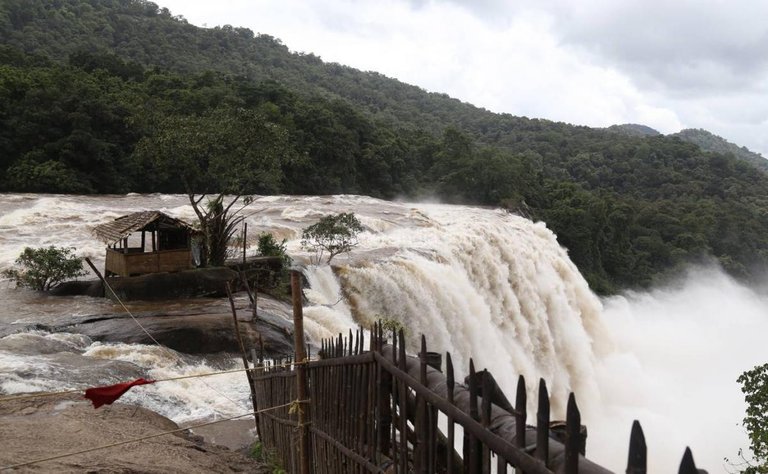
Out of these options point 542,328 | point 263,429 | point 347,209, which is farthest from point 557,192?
point 263,429

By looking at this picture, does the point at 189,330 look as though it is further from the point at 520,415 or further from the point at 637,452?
the point at 637,452

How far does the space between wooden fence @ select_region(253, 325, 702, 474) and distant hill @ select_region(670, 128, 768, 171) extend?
135 meters

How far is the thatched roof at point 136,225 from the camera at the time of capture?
11.8 meters

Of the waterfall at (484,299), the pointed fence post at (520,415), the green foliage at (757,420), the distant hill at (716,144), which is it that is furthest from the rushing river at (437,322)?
the distant hill at (716,144)

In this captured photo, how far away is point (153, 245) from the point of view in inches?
480

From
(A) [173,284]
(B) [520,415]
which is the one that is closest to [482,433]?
(B) [520,415]

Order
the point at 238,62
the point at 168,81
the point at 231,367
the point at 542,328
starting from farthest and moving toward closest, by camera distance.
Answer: the point at 238,62
the point at 168,81
the point at 542,328
the point at 231,367

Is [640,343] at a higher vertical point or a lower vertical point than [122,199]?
lower

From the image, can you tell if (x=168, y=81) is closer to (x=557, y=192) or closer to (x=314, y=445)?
(x=557, y=192)

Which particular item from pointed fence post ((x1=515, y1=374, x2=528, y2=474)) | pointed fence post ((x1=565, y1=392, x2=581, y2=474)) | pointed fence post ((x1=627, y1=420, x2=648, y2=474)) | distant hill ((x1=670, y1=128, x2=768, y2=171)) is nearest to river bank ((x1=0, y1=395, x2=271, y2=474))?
pointed fence post ((x1=515, y1=374, x2=528, y2=474))

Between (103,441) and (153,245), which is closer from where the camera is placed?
(103,441)

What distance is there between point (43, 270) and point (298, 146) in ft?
77.7

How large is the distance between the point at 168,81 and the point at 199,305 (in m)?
25.9

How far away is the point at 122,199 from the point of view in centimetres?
2298
